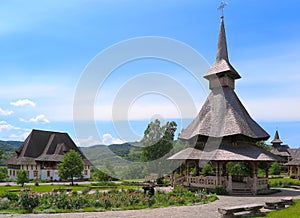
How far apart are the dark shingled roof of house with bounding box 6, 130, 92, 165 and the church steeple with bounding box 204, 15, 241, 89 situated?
26.1 meters

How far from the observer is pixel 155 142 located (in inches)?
1348

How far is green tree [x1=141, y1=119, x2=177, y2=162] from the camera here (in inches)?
1341

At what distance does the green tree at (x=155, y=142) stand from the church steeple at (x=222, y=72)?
34.7 ft

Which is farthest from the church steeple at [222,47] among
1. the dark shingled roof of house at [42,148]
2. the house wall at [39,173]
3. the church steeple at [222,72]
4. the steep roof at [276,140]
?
the steep roof at [276,140]

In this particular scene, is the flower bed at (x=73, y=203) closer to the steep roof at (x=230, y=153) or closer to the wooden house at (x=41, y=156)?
the steep roof at (x=230, y=153)

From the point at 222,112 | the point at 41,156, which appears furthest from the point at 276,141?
the point at 41,156

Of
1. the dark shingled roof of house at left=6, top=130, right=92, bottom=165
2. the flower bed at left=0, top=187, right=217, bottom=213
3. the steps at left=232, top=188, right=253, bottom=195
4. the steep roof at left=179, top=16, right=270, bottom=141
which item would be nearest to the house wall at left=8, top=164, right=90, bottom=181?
the dark shingled roof of house at left=6, top=130, right=92, bottom=165

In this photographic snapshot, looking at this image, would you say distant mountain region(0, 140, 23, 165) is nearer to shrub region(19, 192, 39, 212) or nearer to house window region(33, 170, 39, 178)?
house window region(33, 170, 39, 178)

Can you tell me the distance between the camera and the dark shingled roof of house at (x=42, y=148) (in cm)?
4125

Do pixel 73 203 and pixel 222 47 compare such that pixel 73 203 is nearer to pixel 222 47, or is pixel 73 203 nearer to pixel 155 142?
pixel 222 47

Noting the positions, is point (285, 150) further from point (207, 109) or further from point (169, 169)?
point (207, 109)

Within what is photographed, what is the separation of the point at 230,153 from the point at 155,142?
15846 millimetres

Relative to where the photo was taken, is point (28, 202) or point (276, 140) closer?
point (28, 202)

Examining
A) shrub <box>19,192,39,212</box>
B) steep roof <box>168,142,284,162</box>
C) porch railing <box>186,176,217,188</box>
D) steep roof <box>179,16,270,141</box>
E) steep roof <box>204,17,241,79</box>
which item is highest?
steep roof <box>204,17,241,79</box>
